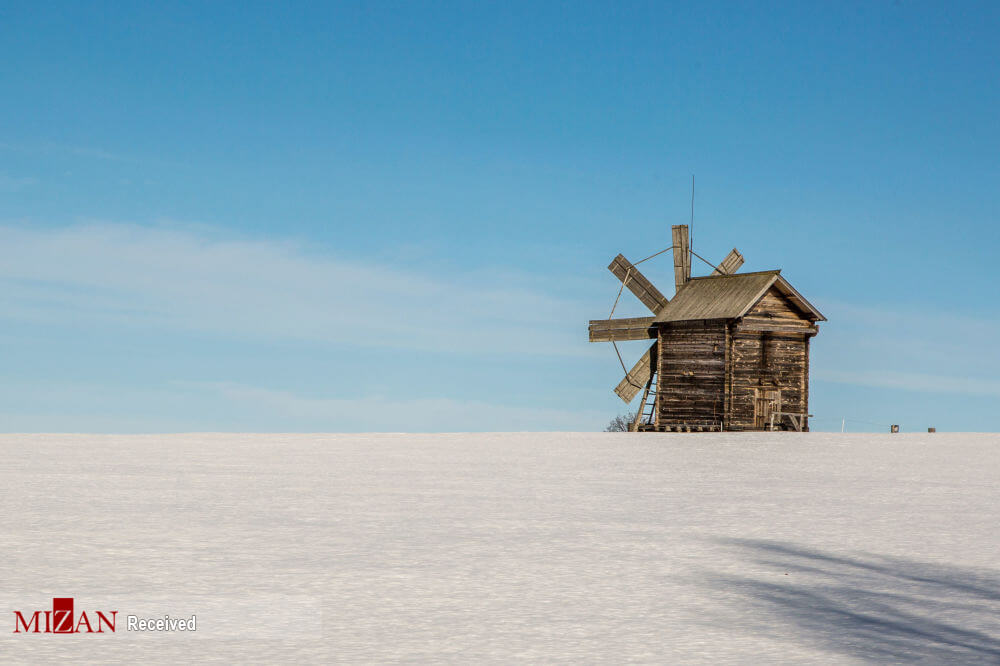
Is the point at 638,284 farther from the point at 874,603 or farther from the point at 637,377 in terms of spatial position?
the point at 874,603

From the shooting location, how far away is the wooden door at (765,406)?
3491cm

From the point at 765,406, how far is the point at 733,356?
7.99 ft

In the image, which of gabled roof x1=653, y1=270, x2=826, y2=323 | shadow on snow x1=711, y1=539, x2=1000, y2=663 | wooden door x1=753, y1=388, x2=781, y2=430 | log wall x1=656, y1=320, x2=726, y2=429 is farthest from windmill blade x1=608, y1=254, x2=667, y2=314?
shadow on snow x1=711, y1=539, x2=1000, y2=663

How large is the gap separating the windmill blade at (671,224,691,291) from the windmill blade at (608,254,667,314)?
99cm

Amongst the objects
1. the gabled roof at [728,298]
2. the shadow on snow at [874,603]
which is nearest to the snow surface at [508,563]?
the shadow on snow at [874,603]

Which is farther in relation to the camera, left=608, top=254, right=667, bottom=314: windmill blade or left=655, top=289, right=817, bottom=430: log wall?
left=608, top=254, right=667, bottom=314: windmill blade

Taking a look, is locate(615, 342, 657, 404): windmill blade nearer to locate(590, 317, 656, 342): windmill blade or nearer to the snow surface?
locate(590, 317, 656, 342): windmill blade

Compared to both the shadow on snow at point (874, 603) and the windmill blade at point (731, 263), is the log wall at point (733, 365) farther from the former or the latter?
the shadow on snow at point (874, 603)

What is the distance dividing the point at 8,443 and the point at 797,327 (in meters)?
24.1

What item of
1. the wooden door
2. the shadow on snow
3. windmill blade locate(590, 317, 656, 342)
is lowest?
the shadow on snow

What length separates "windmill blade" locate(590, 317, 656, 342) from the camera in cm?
3766

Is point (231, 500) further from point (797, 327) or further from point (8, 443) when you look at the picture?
point (797, 327)

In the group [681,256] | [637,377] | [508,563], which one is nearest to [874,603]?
[508,563]

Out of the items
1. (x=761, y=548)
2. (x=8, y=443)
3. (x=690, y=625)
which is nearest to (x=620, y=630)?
(x=690, y=625)
